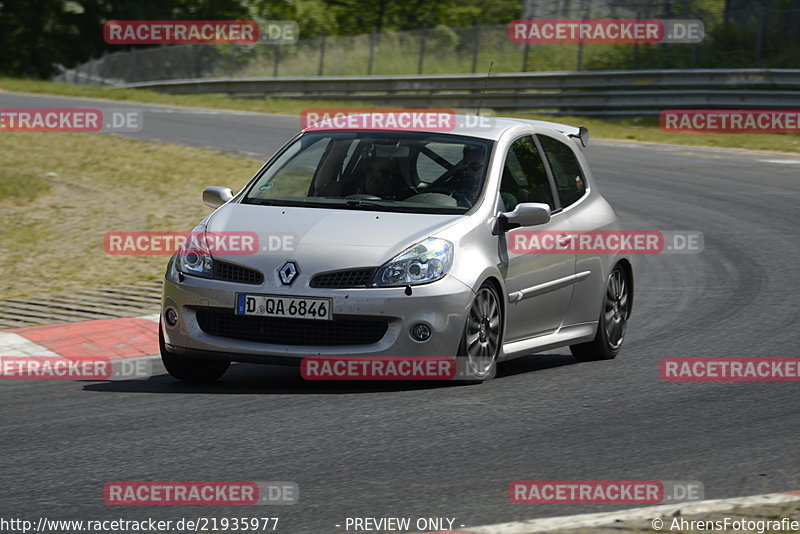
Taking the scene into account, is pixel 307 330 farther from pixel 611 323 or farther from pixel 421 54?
pixel 421 54

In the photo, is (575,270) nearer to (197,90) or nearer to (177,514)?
(177,514)

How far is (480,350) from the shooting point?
8031 mm

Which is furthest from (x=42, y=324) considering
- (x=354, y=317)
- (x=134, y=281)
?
(x=354, y=317)

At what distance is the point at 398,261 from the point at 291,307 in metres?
0.64

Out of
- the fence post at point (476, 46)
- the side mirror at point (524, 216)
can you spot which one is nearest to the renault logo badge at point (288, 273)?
the side mirror at point (524, 216)

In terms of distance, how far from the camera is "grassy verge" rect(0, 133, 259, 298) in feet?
41.8

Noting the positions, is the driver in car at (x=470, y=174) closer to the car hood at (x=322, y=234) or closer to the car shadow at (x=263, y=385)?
the car hood at (x=322, y=234)

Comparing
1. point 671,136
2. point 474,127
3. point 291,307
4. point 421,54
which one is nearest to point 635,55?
point 671,136

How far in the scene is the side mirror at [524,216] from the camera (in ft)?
27.1

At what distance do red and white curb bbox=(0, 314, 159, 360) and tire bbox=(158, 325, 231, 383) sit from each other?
111 centimetres

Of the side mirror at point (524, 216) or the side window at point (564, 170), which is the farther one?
the side window at point (564, 170)

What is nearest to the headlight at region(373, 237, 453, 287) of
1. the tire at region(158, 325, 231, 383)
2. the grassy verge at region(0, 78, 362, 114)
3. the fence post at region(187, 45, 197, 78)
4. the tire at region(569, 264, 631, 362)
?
the tire at region(158, 325, 231, 383)

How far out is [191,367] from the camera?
8.20 metres

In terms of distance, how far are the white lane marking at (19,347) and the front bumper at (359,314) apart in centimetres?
174
